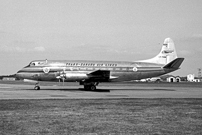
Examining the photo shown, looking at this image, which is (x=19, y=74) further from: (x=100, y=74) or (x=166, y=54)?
(x=166, y=54)

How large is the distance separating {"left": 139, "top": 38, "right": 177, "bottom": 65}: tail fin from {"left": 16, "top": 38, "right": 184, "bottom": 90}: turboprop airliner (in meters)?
0.90

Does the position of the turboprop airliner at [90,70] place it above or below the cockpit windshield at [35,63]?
below

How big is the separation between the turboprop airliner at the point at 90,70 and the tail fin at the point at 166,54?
90cm

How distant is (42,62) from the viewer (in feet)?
112

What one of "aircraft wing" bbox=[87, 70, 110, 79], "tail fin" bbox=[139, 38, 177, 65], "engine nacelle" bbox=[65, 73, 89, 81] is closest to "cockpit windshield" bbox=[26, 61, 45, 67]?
"engine nacelle" bbox=[65, 73, 89, 81]

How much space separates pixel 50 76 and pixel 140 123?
24.7 metres

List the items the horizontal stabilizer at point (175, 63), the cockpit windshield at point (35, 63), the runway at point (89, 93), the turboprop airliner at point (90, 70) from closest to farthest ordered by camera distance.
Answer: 1. the runway at point (89, 93)
2. the turboprop airliner at point (90, 70)
3. the cockpit windshield at point (35, 63)
4. the horizontal stabilizer at point (175, 63)

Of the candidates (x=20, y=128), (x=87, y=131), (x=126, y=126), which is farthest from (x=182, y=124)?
(x=20, y=128)

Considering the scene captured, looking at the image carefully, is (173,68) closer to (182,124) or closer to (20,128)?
(182,124)

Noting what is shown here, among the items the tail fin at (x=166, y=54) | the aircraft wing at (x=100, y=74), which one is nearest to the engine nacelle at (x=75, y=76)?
the aircraft wing at (x=100, y=74)

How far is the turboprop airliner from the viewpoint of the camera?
33500 mm

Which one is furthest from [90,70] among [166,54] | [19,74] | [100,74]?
[166,54]

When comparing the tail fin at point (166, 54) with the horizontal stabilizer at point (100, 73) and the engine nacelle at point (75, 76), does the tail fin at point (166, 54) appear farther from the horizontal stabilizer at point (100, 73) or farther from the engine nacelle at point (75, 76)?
the engine nacelle at point (75, 76)

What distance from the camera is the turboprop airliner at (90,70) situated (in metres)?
33.5
